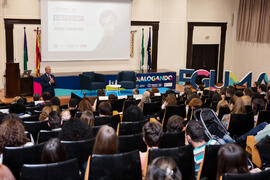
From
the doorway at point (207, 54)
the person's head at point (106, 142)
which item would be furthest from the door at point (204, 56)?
the person's head at point (106, 142)

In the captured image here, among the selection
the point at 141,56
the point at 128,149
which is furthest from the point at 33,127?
the point at 141,56

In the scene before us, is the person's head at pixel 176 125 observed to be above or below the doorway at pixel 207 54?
below

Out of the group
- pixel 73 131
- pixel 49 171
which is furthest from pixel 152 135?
pixel 49 171

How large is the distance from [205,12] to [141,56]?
350 cm

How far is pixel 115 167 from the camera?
3.08 m

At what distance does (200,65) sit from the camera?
15680mm

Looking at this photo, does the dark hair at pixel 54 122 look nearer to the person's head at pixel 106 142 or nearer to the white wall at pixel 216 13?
the person's head at pixel 106 142

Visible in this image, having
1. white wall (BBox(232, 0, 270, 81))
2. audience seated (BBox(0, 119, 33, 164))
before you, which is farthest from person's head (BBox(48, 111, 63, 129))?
white wall (BBox(232, 0, 270, 81))

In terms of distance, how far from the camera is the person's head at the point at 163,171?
2.29 metres

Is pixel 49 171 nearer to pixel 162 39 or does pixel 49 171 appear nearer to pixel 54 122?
pixel 54 122

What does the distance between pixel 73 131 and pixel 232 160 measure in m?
1.78

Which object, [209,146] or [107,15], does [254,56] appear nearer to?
[107,15]

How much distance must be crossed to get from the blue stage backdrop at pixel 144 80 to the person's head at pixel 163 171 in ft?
31.6

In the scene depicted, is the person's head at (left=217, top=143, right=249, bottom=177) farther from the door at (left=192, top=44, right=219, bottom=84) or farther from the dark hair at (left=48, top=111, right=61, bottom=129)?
the door at (left=192, top=44, right=219, bottom=84)
